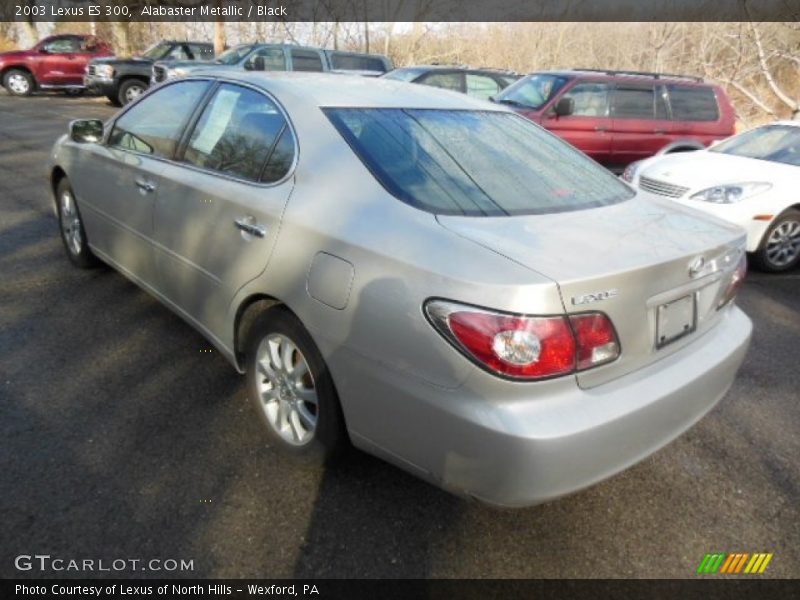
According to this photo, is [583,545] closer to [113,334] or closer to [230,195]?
[230,195]

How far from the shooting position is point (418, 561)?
2066 millimetres

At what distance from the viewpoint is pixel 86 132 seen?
3.94 m

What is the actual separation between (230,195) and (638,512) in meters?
2.23

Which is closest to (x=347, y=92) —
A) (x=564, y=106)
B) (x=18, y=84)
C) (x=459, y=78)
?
(x=564, y=106)

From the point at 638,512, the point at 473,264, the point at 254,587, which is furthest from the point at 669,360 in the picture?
the point at 254,587

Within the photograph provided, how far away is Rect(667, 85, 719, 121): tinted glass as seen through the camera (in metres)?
8.84

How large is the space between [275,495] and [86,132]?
119 inches

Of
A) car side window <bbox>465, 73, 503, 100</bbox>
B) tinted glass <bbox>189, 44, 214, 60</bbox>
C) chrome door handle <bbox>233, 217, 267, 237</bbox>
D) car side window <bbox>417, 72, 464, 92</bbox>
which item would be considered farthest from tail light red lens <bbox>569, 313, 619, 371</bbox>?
tinted glass <bbox>189, 44, 214, 60</bbox>

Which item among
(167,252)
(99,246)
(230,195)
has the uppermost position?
(230,195)

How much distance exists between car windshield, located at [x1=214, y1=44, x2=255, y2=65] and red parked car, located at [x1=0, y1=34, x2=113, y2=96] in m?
7.52

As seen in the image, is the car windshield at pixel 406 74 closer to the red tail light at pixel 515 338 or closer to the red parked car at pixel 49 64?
the red tail light at pixel 515 338

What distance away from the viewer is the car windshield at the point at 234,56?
12.6 meters

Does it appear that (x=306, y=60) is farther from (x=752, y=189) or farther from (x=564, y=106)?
(x=752, y=189)

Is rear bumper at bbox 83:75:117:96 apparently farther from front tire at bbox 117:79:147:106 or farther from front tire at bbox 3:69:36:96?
front tire at bbox 3:69:36:96
